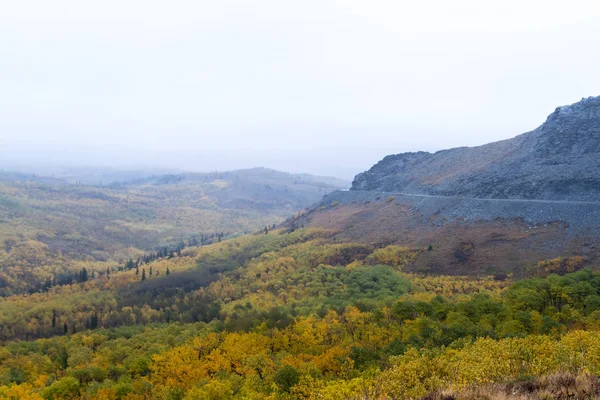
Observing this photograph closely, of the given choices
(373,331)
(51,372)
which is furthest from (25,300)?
(373,331)

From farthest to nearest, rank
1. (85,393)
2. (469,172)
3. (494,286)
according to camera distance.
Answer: (469,172), (494,286), (85,393)

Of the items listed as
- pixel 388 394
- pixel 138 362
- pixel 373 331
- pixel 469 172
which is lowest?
pixel 138 362

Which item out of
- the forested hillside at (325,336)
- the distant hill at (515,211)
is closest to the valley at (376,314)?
the forested hillside at (325,336)

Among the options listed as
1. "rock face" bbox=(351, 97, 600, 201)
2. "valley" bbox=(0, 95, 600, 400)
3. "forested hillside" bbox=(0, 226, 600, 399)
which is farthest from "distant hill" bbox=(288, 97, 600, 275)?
"forested hillside" bbox=(0, 226, 600, 399)

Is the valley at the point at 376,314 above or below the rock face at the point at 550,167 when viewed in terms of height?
below

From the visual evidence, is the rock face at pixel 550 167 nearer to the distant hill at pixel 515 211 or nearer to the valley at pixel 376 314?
the distant hill at pixel 515 211

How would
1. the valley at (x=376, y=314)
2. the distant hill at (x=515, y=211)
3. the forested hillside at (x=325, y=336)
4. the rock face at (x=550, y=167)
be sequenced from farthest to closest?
the rock face at (x=550, y=167)
the distant hill at (x=515, y=211)
the valley at (x=376, y=314)
the forested hillside at (x=325, y=336)

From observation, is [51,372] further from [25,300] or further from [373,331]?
[25,300]

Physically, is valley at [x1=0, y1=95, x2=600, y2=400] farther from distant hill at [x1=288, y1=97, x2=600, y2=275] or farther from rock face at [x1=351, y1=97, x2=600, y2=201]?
rock face at [x1=351, y1=97, x2=600, y2=201]

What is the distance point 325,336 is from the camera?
250ft

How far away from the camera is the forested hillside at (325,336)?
3853cm

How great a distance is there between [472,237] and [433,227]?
72.1 feet

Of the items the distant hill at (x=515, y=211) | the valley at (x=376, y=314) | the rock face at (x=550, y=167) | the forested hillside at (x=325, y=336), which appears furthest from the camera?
the rock face at (x=550, y=167)

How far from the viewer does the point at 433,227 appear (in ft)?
525
